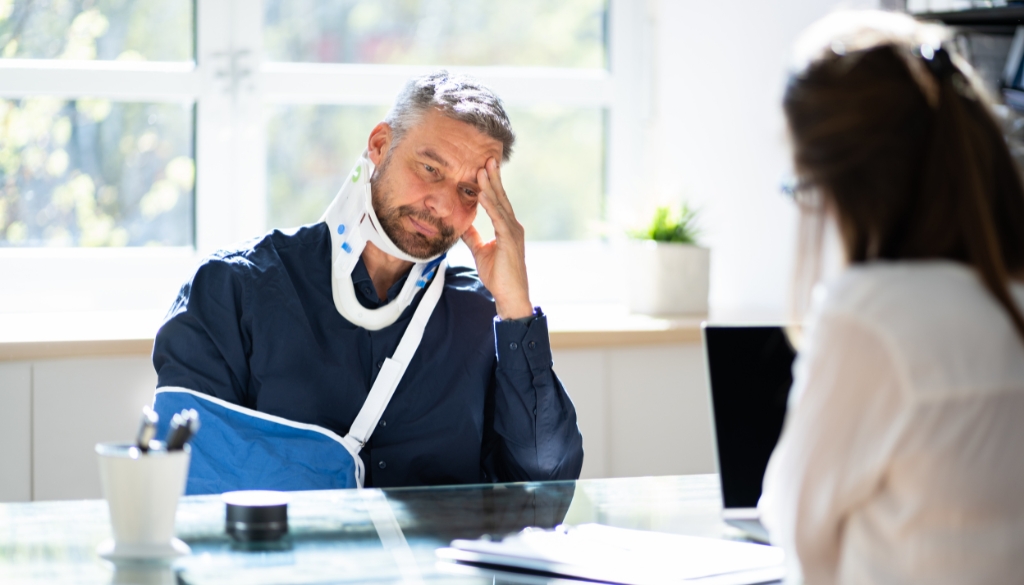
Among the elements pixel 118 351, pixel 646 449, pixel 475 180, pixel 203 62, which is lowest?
pixel 646 449

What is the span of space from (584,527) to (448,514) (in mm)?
185

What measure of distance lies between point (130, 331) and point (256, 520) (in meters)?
1.36

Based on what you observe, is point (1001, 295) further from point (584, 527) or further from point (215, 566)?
point (215, 566)

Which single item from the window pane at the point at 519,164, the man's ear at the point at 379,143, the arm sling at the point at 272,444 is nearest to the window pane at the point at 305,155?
the window pane at the point at 519,164

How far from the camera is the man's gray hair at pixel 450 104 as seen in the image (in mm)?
2016

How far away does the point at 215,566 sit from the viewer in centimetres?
121

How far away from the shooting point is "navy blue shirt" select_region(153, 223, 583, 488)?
72.3 inches

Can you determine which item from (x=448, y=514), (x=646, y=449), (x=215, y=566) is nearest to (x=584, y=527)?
(x=448, y=514)

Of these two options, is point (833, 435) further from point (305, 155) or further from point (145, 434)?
point (305, 155)

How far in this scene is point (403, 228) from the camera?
199cm

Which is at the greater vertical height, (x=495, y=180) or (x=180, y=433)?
(x=495, y=180)

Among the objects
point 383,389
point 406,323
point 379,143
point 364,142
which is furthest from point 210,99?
point 383,389

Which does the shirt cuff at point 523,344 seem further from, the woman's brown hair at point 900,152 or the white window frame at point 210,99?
the white window frame at point 210,99

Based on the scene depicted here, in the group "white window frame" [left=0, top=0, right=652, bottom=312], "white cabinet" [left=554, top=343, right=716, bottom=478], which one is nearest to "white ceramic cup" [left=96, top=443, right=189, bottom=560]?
"white cabinet" [left=554, top=343, right=716, bottom=478]
